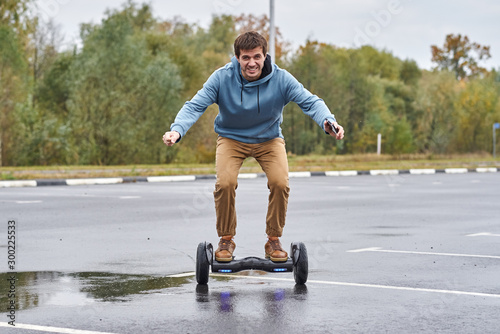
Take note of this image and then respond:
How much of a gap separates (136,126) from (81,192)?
19207mm

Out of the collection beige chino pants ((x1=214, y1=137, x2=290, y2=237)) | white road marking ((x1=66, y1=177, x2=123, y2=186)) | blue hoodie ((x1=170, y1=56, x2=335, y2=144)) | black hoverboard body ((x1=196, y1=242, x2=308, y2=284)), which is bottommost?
black hoverboard body ((x1=196, y1=242, x2=308, y2=284))

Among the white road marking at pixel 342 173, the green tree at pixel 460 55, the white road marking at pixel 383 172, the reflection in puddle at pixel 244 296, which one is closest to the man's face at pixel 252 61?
the reflection in puddle at pixel 244 296

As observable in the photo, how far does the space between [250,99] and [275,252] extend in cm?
118

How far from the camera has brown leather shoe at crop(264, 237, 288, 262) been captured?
6.51 m

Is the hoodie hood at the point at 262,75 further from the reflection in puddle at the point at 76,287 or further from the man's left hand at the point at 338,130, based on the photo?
the reflection in puddle at the point at 76,287

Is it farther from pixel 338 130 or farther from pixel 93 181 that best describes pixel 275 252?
pixel 93 181

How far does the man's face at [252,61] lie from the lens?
6293mm

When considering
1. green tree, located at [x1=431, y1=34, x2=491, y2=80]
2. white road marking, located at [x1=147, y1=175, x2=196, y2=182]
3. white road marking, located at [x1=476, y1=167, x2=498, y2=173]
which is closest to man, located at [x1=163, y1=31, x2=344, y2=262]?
white road marking, located at [x1=147, y1=175, x2=196, y2=182]

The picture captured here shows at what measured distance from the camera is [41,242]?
9633 mm

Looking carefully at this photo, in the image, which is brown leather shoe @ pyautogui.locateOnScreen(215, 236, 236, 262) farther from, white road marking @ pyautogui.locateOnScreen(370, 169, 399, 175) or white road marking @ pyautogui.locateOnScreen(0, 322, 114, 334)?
white road marking @ pyautogui.locateOnScreen(370, 169, 399, 175)

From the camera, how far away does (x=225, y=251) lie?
6.54m

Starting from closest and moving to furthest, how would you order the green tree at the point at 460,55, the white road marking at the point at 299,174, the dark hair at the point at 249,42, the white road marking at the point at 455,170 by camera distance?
the dark hair at the point at 249,42, the white road marking at the point at 299,174, the white road marking at the point at 455,170, the green tree at the point at 460,55

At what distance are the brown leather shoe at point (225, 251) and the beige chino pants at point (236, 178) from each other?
6cm

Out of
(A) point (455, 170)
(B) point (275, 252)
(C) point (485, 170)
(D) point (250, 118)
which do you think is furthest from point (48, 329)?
(C) point (485, 170)
